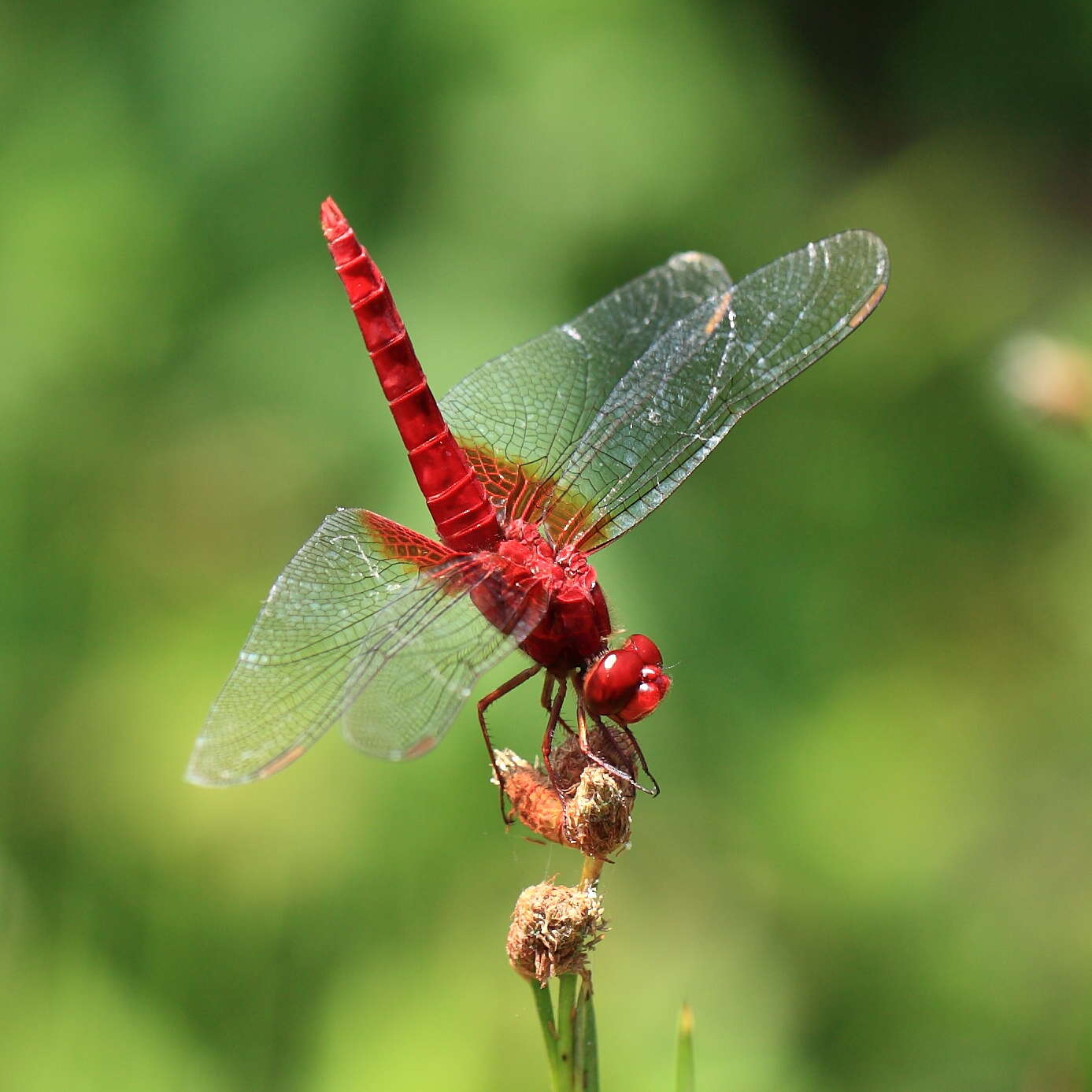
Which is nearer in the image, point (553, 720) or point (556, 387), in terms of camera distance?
point (553, 720)

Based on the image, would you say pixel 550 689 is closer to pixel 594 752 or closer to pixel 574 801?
pixel 594 752

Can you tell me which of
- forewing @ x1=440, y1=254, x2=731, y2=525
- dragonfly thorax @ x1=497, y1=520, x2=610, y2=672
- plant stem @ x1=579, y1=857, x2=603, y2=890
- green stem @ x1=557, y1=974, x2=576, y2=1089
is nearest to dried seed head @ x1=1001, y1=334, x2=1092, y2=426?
forewing @ x1=440, y1=254, x2=731, y2=525

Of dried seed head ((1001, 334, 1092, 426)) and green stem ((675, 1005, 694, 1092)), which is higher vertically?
Result: dried seed head ((1001, 334, 1092, 426))

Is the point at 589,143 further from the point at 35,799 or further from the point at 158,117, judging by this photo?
the point at 35,799

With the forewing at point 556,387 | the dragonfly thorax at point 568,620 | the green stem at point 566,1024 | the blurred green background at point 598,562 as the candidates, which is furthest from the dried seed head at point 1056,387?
the green stem at point 566,1024

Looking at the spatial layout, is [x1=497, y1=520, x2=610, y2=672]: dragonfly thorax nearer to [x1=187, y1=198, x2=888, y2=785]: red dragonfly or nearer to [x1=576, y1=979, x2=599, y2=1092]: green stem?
[x1=187, y1=198, x2=888, y2=785]: red dragonfly

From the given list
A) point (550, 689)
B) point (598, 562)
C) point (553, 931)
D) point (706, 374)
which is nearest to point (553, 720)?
point (550, 689)

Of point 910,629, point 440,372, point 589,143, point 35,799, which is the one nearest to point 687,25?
point 589,143
